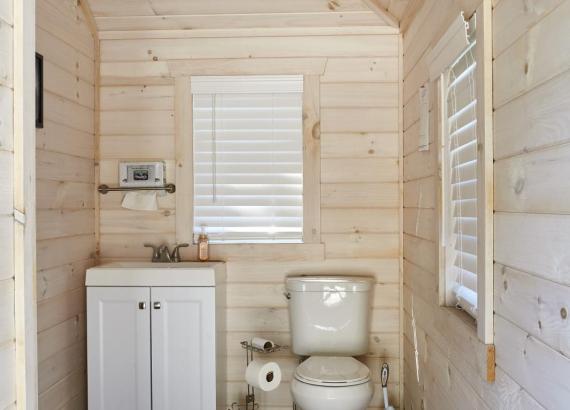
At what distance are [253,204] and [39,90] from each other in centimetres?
122

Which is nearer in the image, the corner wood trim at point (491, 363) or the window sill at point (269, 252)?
the corner wood trim at point (491, 363)

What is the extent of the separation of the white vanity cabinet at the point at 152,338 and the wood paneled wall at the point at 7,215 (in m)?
1.39

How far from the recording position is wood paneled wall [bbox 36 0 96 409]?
2365 mm

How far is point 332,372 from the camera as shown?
236 cm

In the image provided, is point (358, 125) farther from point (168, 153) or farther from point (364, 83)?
point (168, 153)

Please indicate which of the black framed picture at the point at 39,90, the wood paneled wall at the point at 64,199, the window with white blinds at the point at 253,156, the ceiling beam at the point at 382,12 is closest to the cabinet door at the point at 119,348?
the wood paneled wall at the point at 64,199

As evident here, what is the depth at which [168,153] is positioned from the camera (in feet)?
9.64

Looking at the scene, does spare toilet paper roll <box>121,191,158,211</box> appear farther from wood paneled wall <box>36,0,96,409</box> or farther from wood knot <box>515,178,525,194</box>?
wood knot <box>515,178,525,194</box>

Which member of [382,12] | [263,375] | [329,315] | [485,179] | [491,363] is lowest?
[263,375]

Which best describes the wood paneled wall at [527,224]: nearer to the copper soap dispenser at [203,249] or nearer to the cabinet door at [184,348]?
the cabinet door at [184,348]

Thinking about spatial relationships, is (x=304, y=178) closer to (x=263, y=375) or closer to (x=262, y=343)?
(x=262, y=343)

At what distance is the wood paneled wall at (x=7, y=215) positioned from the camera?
1124 mm

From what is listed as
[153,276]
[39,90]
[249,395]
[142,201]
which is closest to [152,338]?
[153,276]

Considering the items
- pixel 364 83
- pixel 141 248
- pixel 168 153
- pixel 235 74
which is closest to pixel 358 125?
pixel 364 83
